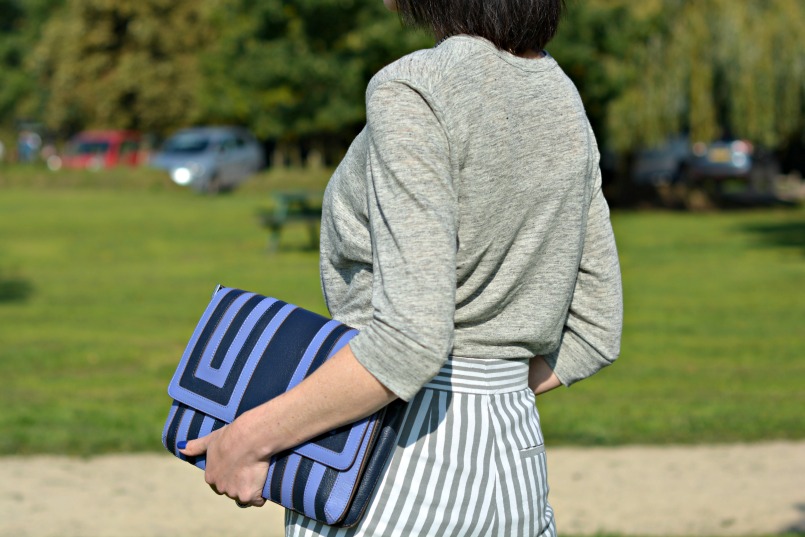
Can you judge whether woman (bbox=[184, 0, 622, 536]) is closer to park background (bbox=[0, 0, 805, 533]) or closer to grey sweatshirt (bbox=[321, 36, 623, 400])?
grey sweatshirt (bbox=[321, 36, 623, 400])

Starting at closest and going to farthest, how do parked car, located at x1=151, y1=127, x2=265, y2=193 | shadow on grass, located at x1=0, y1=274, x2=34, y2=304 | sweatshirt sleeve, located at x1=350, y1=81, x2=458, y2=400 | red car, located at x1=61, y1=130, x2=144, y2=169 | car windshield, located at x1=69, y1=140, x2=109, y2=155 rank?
1. sweatshirt sleeve, located at x1=350, y1=81, x2=458, y2=400
2. shadow on grass, located at x1=0, y1=274, x2=34, y2=304
3. parked car, located at x1=151, y1=127, x2=265, y2=193
4. red car, located at x1=61, y1=130, x2=144, y2=169
5. car windshield, located at x1=69, y1=140, x2=109, y2=155

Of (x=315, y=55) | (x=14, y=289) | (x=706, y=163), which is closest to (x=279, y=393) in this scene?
(x=14, y=289)

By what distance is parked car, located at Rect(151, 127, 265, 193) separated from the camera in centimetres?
3238

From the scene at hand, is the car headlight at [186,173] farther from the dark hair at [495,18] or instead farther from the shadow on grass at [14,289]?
the dark hair at [495,18]

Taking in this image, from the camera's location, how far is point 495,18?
64.0 inches

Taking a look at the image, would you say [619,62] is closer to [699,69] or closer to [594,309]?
[699,69]

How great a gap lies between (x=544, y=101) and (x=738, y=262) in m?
15.8

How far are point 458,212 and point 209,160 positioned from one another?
3158cm

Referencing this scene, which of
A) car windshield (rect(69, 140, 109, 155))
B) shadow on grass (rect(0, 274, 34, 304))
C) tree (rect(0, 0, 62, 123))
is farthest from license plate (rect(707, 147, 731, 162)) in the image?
tree (rect(0, 0, 62, 123))

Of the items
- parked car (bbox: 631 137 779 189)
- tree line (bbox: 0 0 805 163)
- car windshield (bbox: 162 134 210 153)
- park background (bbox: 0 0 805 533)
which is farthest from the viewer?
car windshield (bbox: 162 134 210 153)

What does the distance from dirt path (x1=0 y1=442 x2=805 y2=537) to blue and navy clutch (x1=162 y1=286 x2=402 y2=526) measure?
362 centimetres

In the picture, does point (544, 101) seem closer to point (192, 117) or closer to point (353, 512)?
point (353, 512)

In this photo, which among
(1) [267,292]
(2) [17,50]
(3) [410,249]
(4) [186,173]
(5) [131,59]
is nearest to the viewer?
(3) [410,249]

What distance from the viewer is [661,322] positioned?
37.3 ft
